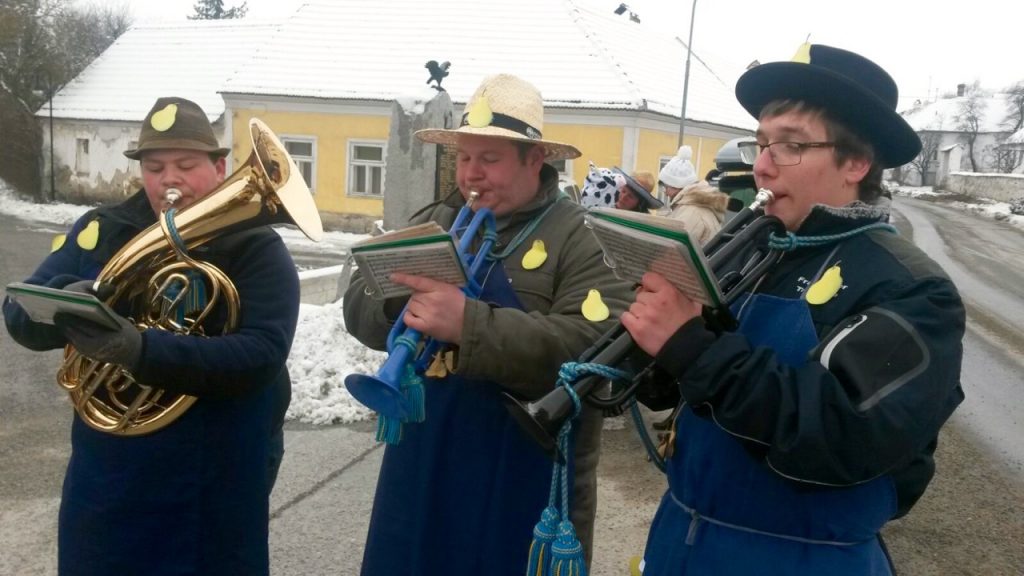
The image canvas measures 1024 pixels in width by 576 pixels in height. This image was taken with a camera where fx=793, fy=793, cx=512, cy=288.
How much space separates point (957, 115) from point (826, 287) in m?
74.0

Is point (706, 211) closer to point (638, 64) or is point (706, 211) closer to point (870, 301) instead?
point (870, 301)

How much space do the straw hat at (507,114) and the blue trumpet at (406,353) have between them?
0.70 ft

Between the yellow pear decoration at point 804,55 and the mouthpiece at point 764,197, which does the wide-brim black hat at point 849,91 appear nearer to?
the yellow pear decoration at point 804,55

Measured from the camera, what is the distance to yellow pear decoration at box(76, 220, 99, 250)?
258 centimetres

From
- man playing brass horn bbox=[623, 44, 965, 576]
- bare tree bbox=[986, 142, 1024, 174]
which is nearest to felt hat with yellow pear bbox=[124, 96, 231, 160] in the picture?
man playing brass horn bbox=[623, 44, 965, 576]

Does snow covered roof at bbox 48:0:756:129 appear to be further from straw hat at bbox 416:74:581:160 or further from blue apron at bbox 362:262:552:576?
blue apron at bbox 362:262:552:576

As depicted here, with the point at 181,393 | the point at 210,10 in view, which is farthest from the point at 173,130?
the point at 210,10

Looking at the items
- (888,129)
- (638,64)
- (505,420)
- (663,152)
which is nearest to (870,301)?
(888,129)

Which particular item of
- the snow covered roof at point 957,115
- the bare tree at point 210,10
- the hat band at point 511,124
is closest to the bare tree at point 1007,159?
the snow covered roof at point 957,115

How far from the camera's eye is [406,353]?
2064 mm

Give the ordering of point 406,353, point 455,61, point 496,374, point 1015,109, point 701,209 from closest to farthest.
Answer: point 406,353 < point 496,374 < point 701,209 < point 455,61 < point 1015,109

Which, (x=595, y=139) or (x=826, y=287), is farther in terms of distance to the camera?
(x=595, y=139)

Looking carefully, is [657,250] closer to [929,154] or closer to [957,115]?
[929,154]

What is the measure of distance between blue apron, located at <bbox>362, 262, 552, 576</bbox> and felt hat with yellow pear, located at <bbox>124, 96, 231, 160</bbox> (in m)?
1.10
